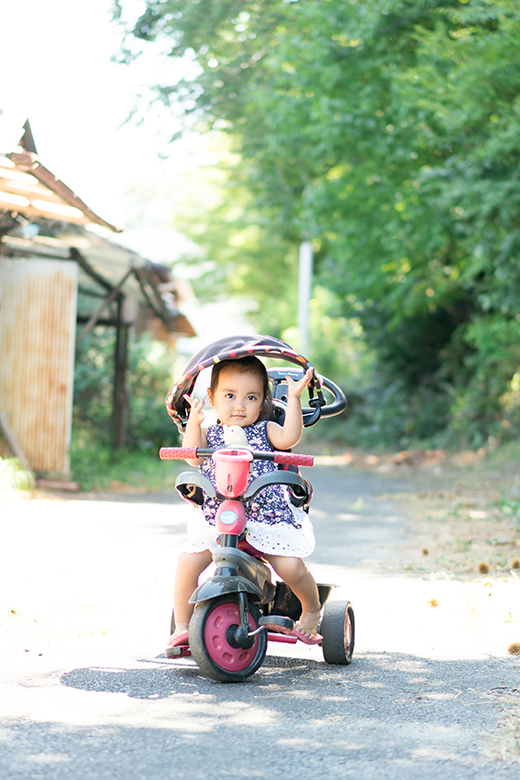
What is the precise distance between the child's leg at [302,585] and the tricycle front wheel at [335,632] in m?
0.05

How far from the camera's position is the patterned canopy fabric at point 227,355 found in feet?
13.3

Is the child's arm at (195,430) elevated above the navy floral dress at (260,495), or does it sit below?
above

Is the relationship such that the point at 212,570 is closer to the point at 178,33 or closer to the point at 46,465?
the point at 46,465

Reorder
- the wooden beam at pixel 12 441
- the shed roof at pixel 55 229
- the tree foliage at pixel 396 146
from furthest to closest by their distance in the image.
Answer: the wooden beam at pixel 12 441 → the tree foliage at pixel 396 146 → the shed roof at pixel 55 229

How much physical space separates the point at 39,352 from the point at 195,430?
7.86 m

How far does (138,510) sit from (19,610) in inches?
199

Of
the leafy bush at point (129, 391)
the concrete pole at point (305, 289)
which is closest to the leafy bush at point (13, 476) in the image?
the leafy bush at point (129, 391)

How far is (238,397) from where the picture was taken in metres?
4.16

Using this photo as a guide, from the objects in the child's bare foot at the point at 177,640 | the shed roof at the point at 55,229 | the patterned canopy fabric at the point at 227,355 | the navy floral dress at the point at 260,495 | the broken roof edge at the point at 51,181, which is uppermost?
the shed roof at the point at 55,229

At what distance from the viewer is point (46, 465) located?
37.7ft

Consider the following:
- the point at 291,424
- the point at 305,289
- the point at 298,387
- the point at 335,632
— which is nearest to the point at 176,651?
the point at 335,632

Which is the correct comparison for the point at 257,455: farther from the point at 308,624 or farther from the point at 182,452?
the point at 308,624

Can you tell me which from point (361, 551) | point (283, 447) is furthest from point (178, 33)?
point (283, 447)

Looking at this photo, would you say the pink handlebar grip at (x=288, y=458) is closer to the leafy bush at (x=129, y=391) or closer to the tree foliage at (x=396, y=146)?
the tree foliage at (x=396, y=146)
